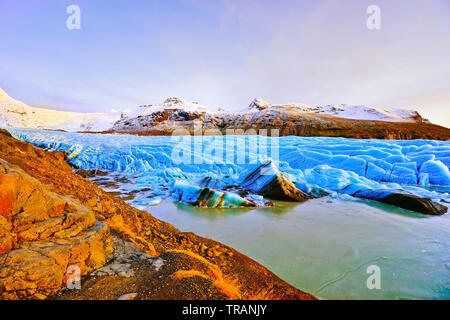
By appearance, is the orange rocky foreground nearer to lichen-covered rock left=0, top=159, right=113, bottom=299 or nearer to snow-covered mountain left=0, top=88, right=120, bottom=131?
lichen-covered rock left=0, top=159, right=113, bottom=299

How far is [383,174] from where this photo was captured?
834 centimetres

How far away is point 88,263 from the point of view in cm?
165

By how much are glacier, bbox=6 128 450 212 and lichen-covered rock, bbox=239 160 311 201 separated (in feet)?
0.83

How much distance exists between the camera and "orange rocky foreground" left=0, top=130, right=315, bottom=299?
136 centimetres

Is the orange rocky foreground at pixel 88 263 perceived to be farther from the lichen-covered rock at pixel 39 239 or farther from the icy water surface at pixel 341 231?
the icy water surface at pixel 341 231

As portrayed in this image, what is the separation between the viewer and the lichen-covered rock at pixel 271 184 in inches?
230

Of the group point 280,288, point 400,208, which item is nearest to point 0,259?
point 280,288

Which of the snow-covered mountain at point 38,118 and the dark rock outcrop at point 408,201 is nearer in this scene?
the dark rock outcrop at point 408,201

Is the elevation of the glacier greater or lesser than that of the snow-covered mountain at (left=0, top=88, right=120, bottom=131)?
lesser

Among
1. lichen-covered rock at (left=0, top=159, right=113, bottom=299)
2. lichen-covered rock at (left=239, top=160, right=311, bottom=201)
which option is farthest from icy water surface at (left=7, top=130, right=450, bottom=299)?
lichen-covered rock at (left=0, top=159, right=113, bottom=299)

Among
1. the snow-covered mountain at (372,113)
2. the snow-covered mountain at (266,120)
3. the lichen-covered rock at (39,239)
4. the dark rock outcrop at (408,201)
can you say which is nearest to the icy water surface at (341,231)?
the dark rock outcrop at (408,201)

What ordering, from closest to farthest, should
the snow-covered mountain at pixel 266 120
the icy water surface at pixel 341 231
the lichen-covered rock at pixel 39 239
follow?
the lichen-covered rock at pixel 39 239 → the icy water surface at pixel 341 231 → the snow-covered mountain at pixel 266 120

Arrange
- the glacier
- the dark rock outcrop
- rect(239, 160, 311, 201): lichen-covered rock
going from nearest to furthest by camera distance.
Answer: the dark rock outcrop < rect(239, 160, 311, 201): lichen-covered rock < the glacier

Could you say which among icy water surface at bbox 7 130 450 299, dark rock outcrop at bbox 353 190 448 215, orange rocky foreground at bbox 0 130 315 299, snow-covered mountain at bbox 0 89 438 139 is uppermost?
snow-covered mountain at bbox 0 89 438 139
